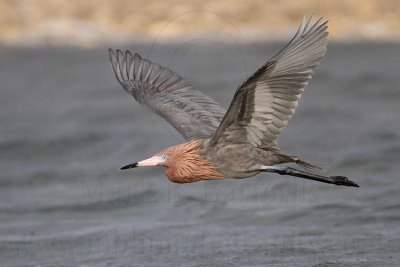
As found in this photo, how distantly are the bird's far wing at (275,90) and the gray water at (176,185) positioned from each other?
191 cm

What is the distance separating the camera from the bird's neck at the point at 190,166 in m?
9.02

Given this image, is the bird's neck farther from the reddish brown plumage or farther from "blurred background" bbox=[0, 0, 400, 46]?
"blurred background" bbox=[0, 0, 400, 46]

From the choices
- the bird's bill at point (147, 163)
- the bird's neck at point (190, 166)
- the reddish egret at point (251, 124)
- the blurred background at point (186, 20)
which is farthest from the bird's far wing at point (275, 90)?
the blurred background at point (186, 20)

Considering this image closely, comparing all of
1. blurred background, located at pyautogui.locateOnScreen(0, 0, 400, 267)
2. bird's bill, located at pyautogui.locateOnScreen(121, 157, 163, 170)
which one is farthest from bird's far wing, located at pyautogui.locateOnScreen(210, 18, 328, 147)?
blurred background, located at pyautogui.locateOnScreen(0, 0, 400, 267)

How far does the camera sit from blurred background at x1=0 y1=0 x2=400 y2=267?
11.3 meters

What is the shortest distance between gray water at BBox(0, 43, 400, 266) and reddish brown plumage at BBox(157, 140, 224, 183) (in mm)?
1567

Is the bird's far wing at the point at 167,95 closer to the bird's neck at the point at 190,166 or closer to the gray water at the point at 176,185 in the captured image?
the bird's neck at the point at 190,166

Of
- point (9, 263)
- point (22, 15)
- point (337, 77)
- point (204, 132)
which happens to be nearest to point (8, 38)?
point (22, 15)

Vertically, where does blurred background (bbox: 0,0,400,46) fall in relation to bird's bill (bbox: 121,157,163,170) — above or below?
above

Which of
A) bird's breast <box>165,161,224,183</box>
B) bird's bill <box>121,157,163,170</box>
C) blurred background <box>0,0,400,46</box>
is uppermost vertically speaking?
blurred background <box>0,0,400,46</box>

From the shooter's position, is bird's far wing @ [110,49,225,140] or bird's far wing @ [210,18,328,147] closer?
bird's far wing @ [210,18,328,147]

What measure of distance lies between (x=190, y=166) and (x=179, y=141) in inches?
212

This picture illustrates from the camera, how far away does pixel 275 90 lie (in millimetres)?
8570

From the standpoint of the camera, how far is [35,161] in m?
15.4
